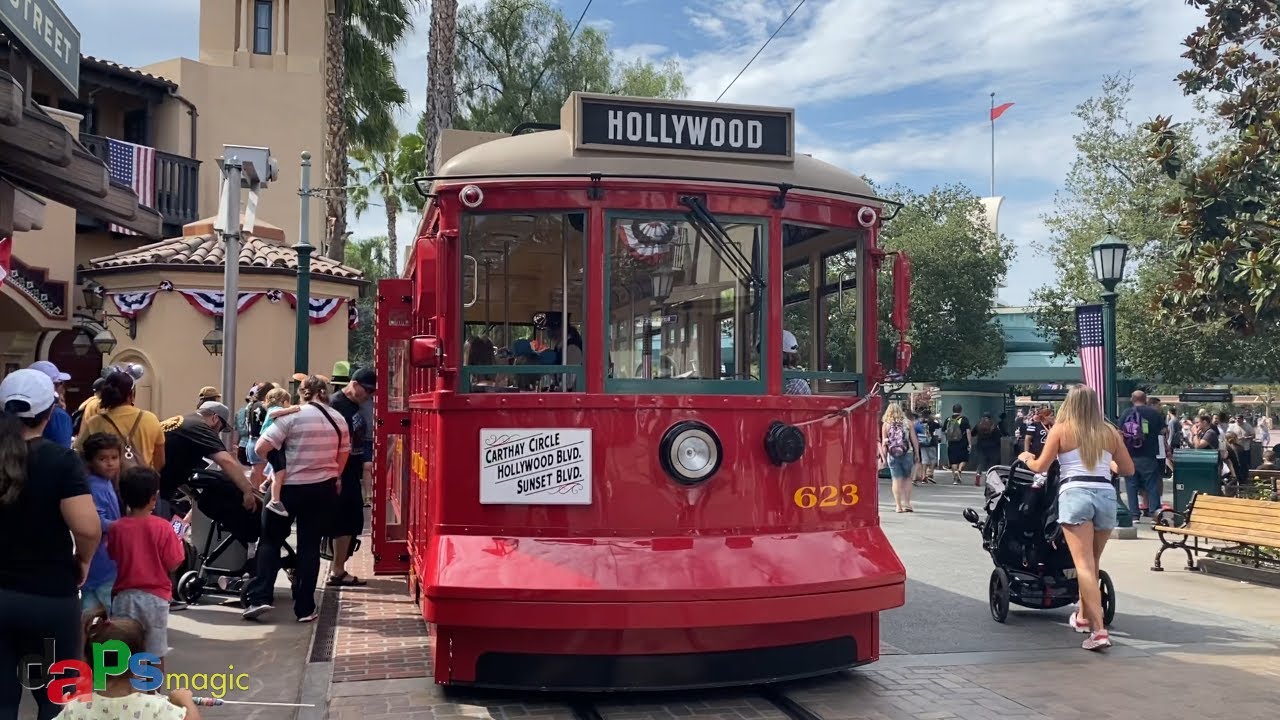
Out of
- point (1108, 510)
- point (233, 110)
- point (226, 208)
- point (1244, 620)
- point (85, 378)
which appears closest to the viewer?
point (1108, 510)

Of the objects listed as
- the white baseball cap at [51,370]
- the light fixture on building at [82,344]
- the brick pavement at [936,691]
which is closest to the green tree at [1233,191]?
the brick pavement at [936,691]

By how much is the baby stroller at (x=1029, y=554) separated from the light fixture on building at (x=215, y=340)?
456 inches

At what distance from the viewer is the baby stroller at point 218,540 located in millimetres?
7941

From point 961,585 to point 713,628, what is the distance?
4.81 m

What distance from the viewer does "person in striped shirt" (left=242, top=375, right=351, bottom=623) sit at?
24.3 feet

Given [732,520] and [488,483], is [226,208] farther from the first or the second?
[732,520]

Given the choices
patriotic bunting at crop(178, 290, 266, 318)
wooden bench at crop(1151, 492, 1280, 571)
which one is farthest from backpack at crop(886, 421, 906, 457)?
patriotic bunting at crop(178, 290, 266, 318)

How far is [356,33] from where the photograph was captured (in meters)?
23.5

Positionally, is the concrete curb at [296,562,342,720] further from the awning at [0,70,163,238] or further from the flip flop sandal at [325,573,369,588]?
the awning at [0,70,163,238]

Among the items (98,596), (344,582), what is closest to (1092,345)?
(344,582)

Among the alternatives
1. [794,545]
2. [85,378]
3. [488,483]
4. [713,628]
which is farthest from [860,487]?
[85,378]

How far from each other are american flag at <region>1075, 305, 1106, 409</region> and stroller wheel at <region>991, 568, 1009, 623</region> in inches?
222

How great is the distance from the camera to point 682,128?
5758 millimetres

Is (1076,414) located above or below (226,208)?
below
